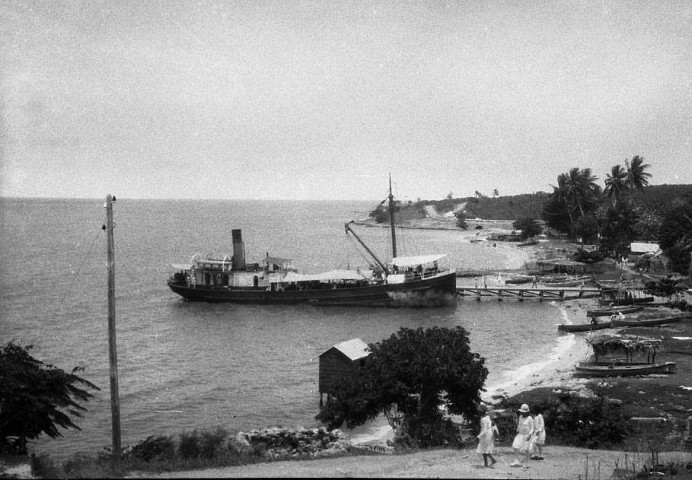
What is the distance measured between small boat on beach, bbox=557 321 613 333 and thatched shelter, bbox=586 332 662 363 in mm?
11785

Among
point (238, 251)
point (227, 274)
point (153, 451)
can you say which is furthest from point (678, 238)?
point (153, 451)

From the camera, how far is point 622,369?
33.4 metres

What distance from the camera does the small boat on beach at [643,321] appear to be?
46656 mm

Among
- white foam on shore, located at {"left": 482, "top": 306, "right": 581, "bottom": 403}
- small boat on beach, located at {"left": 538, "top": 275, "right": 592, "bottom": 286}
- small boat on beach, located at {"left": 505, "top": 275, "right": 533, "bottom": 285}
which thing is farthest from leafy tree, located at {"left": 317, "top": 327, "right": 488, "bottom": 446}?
small boat on beach, located at {"left": 505, "top": 275, "right": 533, "bottom": 285}

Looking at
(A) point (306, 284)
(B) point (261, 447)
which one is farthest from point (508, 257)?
(B) point (261, 447)

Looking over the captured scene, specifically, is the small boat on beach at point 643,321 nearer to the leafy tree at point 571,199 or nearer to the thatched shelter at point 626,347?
the thatched shelter at point 626,347

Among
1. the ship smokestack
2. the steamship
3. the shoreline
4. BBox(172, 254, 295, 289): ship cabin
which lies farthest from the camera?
BBox(172, 254, 295, 289): ship cabin

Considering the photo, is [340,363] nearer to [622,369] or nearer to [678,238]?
[622,369]

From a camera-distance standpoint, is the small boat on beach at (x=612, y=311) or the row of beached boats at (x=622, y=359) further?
the small boat on beach at (x=612, y=311)

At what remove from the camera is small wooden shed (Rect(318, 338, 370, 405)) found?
3114cm

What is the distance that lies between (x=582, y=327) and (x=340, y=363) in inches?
1048

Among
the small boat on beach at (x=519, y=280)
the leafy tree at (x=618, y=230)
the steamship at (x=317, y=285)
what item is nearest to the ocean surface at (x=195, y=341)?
the steamship at (x=317, y=285)

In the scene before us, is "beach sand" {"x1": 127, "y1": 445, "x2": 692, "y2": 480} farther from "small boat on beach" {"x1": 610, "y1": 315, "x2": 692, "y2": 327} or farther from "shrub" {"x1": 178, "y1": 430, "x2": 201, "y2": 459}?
"small boat on beach" {"x1": 610, "y1": 315, "x2": 692, "y2": 327}

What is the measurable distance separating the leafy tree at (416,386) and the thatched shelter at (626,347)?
1481 cm
